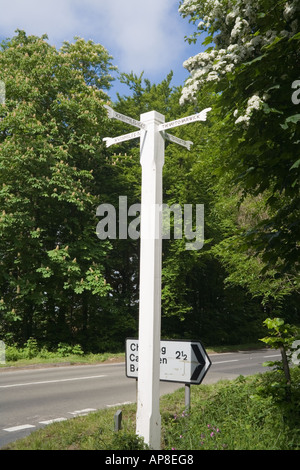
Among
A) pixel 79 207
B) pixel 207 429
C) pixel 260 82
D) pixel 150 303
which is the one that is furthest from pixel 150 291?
pixel 79 207

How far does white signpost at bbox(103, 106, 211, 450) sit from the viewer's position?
458 cm

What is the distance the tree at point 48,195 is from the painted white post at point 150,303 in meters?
12.5

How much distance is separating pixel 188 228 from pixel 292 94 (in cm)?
1829

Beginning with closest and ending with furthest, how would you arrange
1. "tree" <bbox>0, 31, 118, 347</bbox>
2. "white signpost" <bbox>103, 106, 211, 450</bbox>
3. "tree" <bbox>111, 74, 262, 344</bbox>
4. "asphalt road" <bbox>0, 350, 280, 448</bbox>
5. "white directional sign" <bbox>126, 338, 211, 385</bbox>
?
"white signpost" <bbox>103, 106, 211, 450</bbox> → "white directional sign" <bbox>126, 338, 211, 385</bbox> → "asphalt road" <bbox>0, 350, 280, 448</bbox> → "tree" <bbox>0, 31, 118, 347</bbox> → "tree" <bbox>111, 74, 262, 344</bbox>

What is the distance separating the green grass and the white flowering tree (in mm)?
1907

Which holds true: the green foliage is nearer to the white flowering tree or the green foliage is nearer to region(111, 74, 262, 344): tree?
the white flowering tree

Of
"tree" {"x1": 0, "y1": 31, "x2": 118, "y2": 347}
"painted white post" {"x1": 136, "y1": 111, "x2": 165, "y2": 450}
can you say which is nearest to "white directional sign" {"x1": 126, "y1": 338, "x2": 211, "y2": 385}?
"painted white post" {"x1": 136, "y1": 111, "x2": 165, "y2": 450}

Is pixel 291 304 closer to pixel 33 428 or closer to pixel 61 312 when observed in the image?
pixel 61 312

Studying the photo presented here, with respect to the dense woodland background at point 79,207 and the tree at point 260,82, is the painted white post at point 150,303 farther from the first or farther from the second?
the dense woodland background at point 79,207

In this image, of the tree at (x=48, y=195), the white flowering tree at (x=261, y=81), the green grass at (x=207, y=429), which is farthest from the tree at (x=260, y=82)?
the tree at (x=48, y=195)

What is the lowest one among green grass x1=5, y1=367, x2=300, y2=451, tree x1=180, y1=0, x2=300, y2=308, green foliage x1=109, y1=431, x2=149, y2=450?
green grass x1=5, y1=367, x2=300, y2=451

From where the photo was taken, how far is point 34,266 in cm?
1861

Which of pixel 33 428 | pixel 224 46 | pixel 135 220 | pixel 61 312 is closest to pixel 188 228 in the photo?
pixel 135 220

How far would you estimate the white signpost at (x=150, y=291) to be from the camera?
458 centimetres
